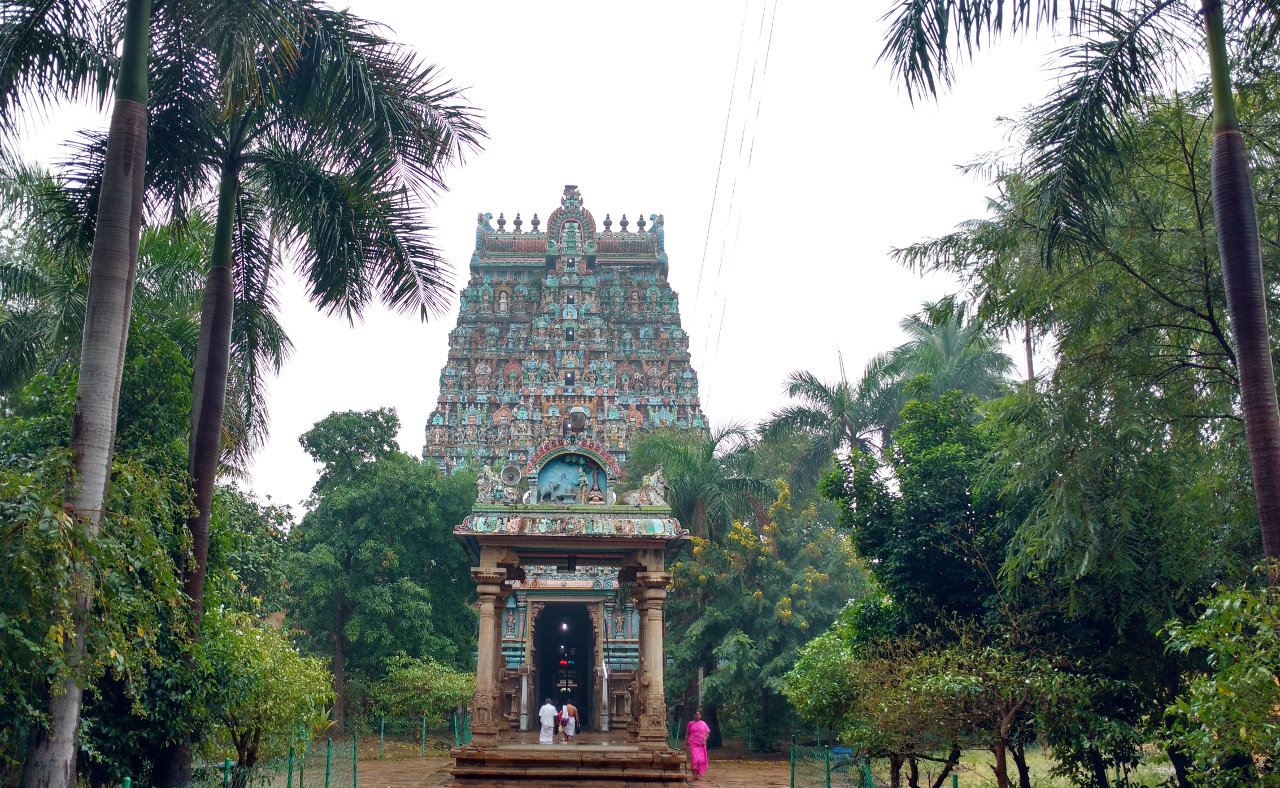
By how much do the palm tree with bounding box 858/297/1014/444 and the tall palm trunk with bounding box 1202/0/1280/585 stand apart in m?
14.8

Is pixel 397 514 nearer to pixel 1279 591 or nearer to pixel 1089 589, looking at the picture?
pixel 1089 589

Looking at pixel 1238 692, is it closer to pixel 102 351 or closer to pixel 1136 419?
pixel 1136 419

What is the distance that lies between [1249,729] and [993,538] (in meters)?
7.70

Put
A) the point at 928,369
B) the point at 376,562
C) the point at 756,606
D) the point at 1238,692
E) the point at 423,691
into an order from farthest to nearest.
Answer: the point at 376,562 < the point at 928,369 < the point at 756,606 < the point at 423,691 < the point at 1238,692

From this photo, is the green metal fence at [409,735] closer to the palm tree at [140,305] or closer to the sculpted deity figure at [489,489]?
the sculpted deity figure at [489,489]

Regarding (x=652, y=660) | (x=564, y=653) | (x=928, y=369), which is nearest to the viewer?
(x=652, y=660)

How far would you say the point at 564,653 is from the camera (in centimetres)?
3506

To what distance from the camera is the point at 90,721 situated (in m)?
9.55

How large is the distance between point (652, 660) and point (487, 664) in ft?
8.57

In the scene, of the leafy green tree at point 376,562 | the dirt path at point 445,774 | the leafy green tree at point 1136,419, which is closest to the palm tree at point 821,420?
the dirt path at point 445,774

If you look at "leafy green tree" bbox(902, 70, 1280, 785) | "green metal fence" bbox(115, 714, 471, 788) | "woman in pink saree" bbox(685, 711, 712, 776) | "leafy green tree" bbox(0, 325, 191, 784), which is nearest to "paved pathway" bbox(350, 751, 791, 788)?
"woman in pink saree" bbox(685, 711, 712, 776)

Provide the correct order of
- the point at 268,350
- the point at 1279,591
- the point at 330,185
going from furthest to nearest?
the point at 268,350
the point at 330,185
the point at 1279,591

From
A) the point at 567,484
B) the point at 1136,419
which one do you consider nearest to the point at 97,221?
the point at 1136,419

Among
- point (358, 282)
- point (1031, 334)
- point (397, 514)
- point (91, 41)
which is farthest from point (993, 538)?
point (397, 514)
